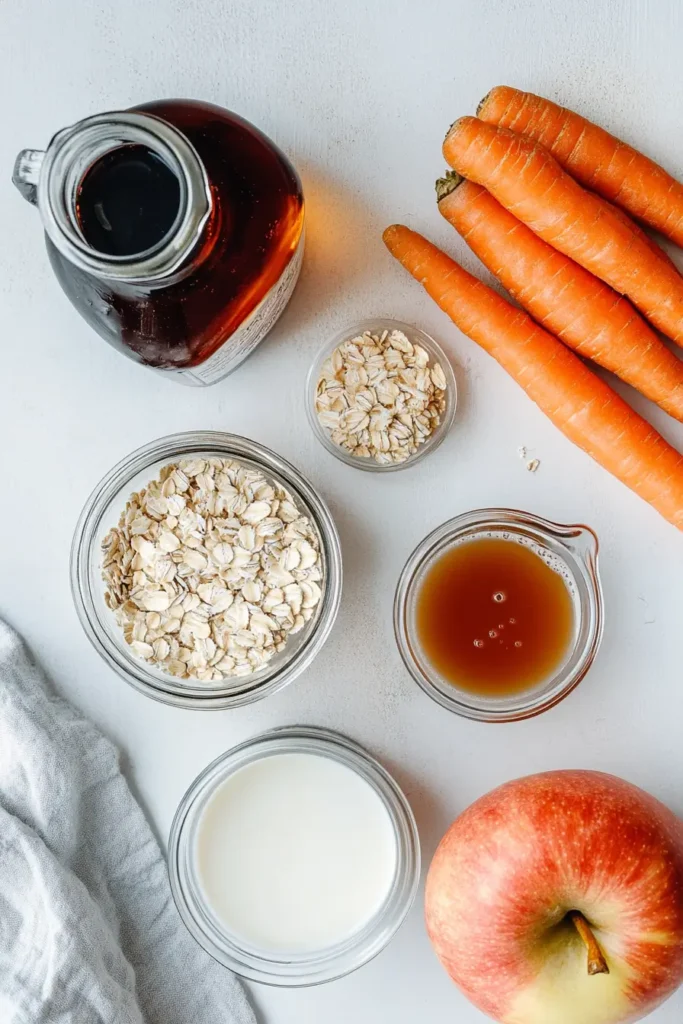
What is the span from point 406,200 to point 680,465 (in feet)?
1.45

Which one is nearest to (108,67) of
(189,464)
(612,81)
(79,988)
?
(189,464)

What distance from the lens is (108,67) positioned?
3.59 ft

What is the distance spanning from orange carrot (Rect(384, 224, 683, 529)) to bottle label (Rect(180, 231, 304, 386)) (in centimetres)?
15

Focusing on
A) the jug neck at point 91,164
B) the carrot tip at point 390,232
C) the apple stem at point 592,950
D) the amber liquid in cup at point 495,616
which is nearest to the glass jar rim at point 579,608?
the amber liquid in cup at point 495,616

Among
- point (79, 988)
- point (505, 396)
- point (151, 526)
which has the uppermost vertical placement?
point (505, 396)

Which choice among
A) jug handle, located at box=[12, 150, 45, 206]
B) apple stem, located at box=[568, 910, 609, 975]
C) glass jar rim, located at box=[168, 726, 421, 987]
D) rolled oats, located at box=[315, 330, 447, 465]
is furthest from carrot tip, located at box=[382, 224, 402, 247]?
apple stem, located at box=[568, 910, 609, 975]

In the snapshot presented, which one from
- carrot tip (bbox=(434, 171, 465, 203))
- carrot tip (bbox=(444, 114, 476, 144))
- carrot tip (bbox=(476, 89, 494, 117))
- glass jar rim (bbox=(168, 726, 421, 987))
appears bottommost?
glass jar rim (bbox=(168, 726, 421, 987))

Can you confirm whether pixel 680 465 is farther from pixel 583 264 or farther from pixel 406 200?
pixel 406 200

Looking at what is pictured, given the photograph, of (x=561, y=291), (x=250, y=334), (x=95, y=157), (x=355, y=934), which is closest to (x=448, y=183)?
(x=561, y=291)

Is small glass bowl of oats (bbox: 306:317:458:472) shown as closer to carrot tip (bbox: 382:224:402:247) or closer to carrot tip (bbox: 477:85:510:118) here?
carrot tip (bbox: 382:224:402:247)

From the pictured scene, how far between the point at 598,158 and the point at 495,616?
0.54m

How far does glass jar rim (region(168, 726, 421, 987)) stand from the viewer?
1080mm

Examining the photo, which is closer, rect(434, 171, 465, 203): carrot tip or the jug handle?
the jug handle

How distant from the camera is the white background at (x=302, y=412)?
1.09 metres
